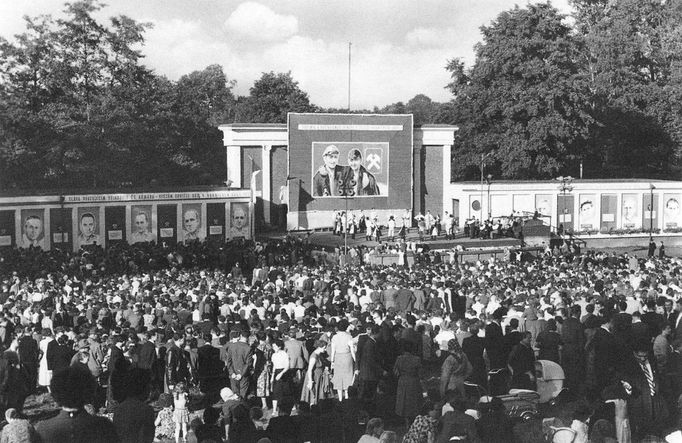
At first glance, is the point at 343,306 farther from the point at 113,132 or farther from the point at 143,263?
the point at 113,132

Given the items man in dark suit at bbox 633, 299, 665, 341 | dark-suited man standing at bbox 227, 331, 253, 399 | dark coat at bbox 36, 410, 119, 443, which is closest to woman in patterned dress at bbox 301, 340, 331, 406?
dark-suited man standing at bbox 227, 331, 253, 399

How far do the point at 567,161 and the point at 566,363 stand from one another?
43034 mm

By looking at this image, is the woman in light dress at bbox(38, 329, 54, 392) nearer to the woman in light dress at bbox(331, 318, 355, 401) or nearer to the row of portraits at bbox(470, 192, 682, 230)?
the woman in light dress at bbox(331, 318, 355, 401)

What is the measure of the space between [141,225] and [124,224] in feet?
2.72

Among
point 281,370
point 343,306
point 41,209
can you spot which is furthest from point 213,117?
point 281,370

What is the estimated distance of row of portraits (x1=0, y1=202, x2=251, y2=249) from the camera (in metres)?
36.2

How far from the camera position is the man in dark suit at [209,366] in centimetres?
1295

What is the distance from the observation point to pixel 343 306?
717 inches

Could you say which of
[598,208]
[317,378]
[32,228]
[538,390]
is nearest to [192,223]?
[32,228]

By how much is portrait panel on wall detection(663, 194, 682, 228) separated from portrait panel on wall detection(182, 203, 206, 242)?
25.2 meters

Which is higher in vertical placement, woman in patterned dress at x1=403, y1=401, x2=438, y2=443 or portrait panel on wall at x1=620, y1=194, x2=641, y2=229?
portrait panel on wall at x1=620, y1=194, x2=641, y2=229

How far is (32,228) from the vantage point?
36.3m

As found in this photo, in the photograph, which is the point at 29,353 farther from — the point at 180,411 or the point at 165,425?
the point at 180,411

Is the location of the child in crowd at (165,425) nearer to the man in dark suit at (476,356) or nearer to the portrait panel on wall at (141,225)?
the man in dark suit at (476,356)
